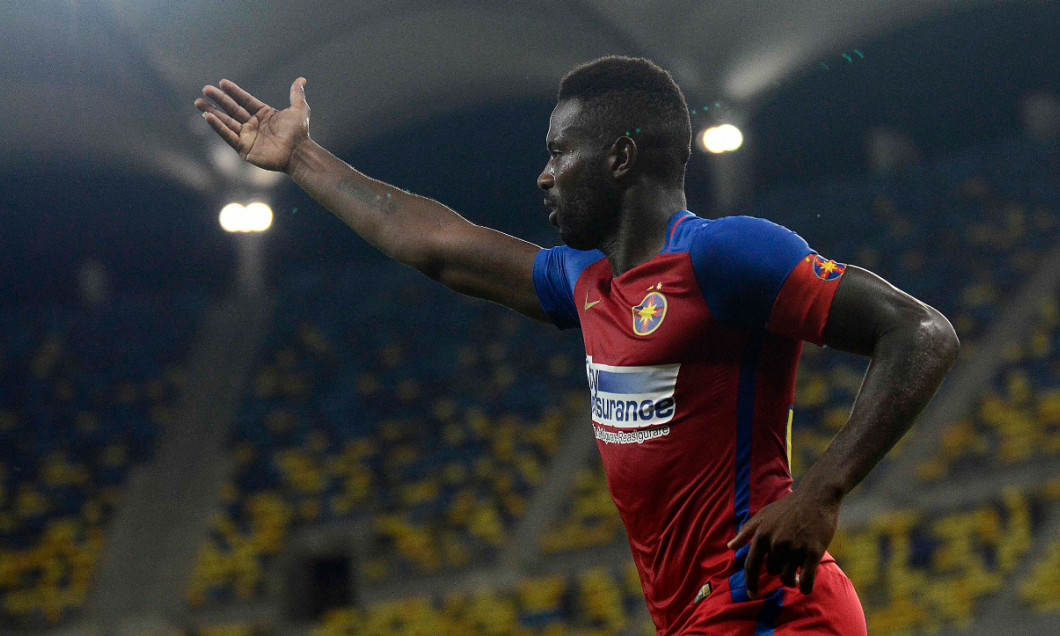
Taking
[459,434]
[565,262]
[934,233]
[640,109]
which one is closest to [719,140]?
[565,262]

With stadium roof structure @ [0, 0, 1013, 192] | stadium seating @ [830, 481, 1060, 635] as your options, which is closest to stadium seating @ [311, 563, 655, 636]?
stadium seating @ [830, 481, 1060, 635]

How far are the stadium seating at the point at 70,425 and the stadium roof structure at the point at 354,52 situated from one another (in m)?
4.15

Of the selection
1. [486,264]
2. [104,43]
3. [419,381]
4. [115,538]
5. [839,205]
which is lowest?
[486,264]

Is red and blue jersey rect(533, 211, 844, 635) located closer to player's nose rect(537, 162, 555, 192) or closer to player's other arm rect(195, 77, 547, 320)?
player's nose rect(537, 162, 555, 192)

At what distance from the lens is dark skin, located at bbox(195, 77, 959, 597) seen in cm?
188

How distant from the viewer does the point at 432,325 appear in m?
17.1

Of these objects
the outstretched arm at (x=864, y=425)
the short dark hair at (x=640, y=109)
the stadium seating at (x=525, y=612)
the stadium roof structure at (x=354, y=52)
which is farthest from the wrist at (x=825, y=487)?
the stadium roof structure at (x=354, y=52)

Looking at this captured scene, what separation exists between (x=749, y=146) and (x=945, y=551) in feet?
22.4

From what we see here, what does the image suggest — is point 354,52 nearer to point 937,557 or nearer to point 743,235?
point 937,557

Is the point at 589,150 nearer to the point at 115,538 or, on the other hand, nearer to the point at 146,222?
the point at 115,538

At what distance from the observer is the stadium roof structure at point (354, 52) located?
1182 cm

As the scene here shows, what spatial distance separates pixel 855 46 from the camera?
13.5 metres

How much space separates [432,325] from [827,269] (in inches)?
603

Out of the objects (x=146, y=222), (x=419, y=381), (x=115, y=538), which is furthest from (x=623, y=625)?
(x=146, y=222)
